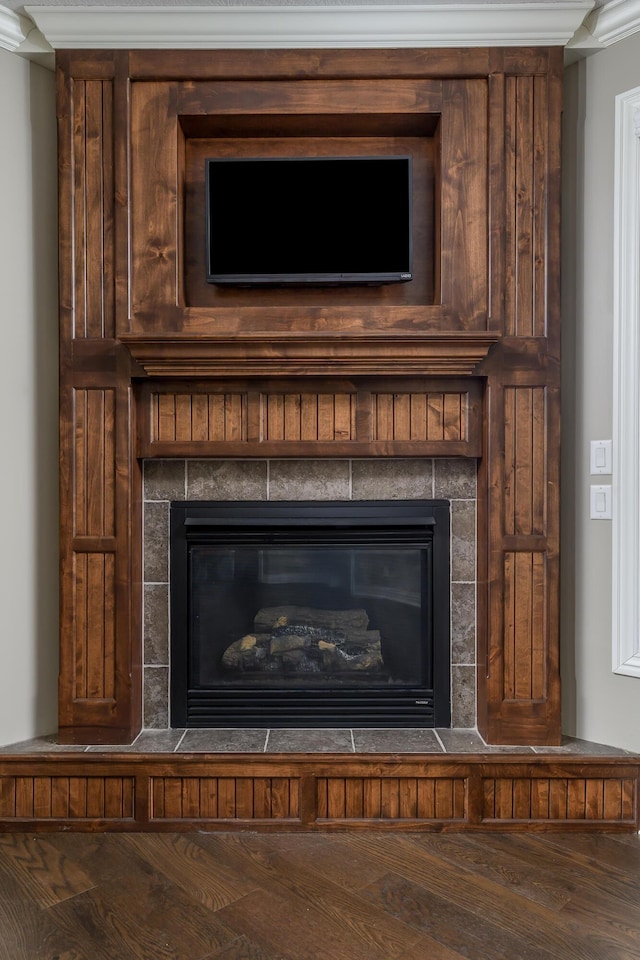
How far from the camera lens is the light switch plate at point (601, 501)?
205cm

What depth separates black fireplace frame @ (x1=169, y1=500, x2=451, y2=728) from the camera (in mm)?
2166

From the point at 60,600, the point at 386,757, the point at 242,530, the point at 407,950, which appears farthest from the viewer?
the point at 242,530

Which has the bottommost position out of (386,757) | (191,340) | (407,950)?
(407,950)

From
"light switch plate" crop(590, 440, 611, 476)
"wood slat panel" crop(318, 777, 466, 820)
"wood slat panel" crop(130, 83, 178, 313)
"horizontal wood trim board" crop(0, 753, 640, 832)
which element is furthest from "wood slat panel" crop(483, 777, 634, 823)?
"wood slat panel" crop(130, 83, 178, 313)

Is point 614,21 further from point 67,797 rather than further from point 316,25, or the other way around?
point 67,797

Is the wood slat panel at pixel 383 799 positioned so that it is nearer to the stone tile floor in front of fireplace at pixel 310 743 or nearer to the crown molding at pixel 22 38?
the stone tile floor in front of fireplace at pixel 310 743

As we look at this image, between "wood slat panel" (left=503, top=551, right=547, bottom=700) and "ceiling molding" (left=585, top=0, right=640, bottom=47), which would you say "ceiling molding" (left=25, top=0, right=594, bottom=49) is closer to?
"ceiling molding" (left=585, top=0, right=640, bottom=47)

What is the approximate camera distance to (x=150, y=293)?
204cm

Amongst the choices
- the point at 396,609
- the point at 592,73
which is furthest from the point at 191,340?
the point at 592,73

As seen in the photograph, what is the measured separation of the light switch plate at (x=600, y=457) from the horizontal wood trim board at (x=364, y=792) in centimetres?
93

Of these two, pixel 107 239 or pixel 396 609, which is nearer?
pixel 107 239

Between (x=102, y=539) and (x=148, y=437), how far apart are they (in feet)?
1.23

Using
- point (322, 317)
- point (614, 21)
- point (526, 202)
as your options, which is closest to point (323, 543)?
point (322, 317)

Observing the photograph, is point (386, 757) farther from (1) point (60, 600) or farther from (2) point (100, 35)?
(2) point (100, 35)
